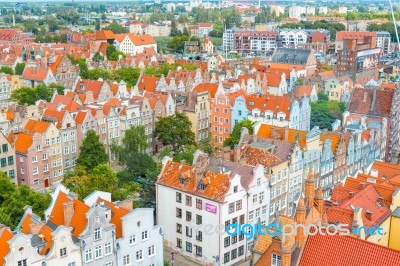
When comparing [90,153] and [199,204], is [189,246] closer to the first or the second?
[199,204]

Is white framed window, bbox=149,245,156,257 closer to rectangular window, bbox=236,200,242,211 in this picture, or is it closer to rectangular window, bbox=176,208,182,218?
rectangular window, bbox=176,208,182,218

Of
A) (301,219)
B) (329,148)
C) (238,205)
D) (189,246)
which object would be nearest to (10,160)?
(189,246)

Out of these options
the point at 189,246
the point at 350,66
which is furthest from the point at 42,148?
the point at 350,66

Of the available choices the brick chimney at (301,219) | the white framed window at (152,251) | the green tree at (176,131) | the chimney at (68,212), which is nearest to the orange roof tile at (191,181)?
the white framed window at (152,251)

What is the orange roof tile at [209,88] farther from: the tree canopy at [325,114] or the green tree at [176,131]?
the tree canopy at [325,114]

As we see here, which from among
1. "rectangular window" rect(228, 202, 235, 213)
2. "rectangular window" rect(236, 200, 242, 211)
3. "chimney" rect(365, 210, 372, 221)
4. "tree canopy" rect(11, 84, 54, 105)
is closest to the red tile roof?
"chimney" rect(365, 210, 372, 221)

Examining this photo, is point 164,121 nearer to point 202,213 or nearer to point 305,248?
point 202,213
